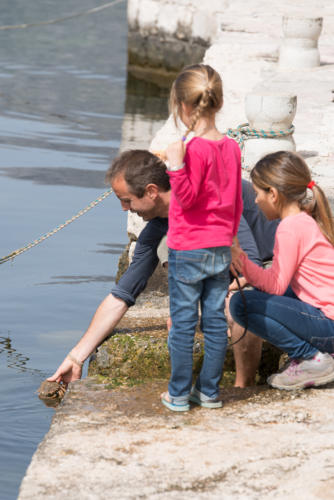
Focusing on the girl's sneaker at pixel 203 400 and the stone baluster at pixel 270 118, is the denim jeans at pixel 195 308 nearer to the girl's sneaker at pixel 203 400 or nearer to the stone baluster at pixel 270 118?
the girl's sneaker at pixel 203 400

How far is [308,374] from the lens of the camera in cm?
345

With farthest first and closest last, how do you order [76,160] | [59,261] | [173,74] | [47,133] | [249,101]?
[173,74] < [47,133] < [76,160] < [59,261] < [249,101]

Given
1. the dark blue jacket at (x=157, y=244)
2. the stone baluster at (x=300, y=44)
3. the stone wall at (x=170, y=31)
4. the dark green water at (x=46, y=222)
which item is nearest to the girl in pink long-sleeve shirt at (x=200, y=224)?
the dark blue jacket at (x=157, y=244)

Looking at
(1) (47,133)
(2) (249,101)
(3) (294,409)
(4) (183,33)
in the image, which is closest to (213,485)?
(3) (294,409)

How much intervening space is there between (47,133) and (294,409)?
921 centimetres

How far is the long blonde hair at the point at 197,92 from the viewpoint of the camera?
3.06 meters

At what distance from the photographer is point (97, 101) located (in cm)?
1516

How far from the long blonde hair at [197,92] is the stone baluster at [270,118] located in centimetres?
196

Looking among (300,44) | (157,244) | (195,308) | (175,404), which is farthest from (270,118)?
(300,44)

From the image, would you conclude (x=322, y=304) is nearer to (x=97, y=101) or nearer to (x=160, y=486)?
(x=160, y=486)

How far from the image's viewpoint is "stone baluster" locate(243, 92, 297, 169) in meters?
5.07

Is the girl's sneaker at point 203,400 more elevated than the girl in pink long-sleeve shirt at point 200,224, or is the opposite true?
the girl in pink long-sleeve shirt at point 200,224

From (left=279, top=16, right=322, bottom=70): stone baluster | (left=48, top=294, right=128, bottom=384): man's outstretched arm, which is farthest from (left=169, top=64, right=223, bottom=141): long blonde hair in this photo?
(left=279, top=16, right=322, bottom=70): stone baluster

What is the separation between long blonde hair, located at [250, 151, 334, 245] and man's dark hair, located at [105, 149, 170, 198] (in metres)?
0.37
